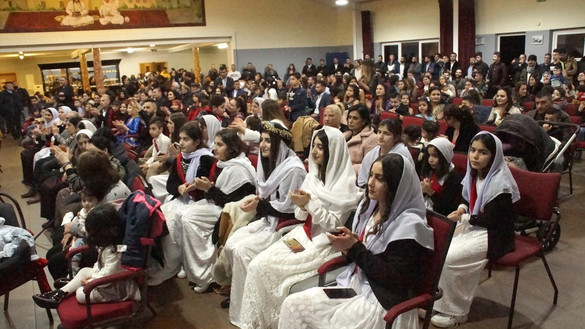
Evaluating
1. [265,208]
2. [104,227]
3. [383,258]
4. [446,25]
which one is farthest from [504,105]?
[446,25]

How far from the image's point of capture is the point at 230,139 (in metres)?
3.99

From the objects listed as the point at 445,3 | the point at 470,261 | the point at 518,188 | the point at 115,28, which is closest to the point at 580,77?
the point at 445,3

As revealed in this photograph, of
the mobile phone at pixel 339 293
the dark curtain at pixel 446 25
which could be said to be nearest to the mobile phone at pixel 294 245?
the mobile phone at pixel 339 293

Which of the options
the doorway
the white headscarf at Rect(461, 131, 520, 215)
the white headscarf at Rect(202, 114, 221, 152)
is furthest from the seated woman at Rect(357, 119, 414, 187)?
the doorway

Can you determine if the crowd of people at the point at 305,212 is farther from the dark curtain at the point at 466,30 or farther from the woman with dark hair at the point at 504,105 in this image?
the dark curtain at the point at 466,30

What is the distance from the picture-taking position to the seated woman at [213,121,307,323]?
3.41 metres

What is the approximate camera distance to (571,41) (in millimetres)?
11609

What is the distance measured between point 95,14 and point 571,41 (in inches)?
521

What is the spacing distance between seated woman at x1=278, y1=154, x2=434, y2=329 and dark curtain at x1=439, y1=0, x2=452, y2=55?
1253 centimetres

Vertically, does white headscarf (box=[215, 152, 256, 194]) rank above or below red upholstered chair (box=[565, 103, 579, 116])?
below

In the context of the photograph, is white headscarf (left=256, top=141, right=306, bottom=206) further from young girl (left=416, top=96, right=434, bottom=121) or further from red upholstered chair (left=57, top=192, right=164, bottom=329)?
young girl (left=416, top=96, right=434, bottom=121)

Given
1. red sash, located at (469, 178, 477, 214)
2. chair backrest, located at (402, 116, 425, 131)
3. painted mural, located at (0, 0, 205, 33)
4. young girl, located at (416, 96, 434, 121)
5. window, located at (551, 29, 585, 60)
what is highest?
painted mural, located at (0, 0, 205, 33)

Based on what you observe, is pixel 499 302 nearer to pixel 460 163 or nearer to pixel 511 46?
pixel 460 163

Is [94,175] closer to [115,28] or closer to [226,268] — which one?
[226,268]
